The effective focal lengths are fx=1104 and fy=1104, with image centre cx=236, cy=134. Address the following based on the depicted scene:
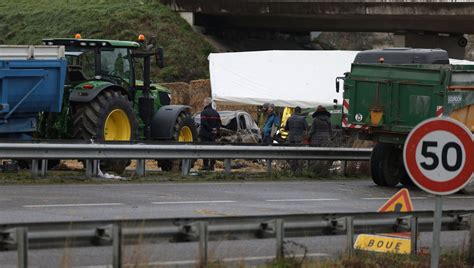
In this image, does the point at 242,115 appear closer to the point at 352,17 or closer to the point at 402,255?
the point at 352,17

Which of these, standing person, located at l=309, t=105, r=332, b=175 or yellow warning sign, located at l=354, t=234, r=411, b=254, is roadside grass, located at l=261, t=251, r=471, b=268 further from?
standing person, located at l=309, t=105, r=332, b=175

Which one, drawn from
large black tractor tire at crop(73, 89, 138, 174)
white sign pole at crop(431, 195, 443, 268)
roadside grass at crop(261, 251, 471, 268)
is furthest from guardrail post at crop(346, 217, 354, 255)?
large black tractor tire at crop(73, 89, 138, 174)

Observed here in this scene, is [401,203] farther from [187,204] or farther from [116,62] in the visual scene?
[116,62]

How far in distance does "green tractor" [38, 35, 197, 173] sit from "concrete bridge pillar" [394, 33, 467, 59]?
90.1 feet

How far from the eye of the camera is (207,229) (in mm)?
Result: 9219

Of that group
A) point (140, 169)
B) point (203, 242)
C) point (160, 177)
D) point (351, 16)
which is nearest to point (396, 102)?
point (160, 177)

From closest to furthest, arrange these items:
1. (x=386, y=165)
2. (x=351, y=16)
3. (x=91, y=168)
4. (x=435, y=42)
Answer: (x=91, y=168), (x=386, y=165), (x=351, y=16), (x=435, y=42)

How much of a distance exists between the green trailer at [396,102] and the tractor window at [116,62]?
4.66 metres

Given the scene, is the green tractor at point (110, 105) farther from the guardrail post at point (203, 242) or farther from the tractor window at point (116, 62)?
the guardrail post at point (203, 242)

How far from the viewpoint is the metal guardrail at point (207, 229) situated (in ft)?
27.1

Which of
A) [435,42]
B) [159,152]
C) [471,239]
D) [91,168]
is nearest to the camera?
[471,239]

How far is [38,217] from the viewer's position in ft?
44.5

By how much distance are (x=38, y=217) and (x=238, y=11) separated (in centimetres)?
3669

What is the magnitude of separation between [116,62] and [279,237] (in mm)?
13654
